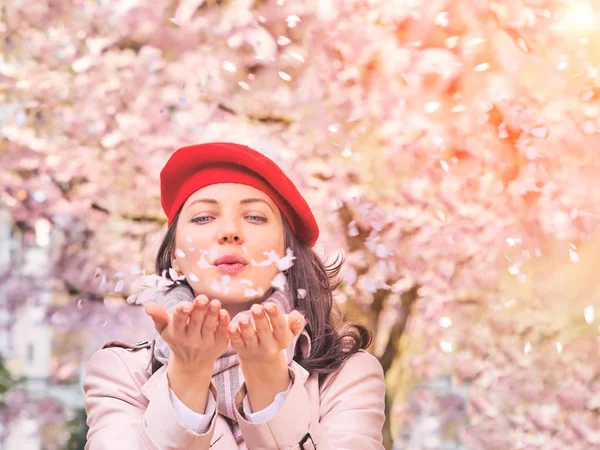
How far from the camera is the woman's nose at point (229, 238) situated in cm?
257

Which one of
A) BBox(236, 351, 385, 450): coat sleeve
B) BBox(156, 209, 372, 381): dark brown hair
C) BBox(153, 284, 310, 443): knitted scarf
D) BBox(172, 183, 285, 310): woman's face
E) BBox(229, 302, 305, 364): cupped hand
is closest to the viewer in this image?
BBox(229, 302, 305, 364): cupped hand

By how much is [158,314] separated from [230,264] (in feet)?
1.81

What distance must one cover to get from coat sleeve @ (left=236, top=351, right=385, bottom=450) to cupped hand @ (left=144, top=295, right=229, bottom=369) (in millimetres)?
193

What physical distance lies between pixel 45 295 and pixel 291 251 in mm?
3822

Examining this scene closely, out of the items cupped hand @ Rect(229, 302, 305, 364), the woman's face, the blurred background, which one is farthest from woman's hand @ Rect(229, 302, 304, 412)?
the blurred background

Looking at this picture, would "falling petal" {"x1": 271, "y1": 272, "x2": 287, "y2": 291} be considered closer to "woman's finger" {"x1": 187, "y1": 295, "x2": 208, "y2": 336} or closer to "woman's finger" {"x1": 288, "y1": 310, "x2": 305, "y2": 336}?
"woman's finger" {"x1": 288, "y1": 310, "x2": 305, "y2": 336}

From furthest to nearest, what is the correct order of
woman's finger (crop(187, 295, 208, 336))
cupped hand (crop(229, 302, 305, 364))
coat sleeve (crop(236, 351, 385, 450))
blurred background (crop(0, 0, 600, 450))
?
blurred background (crop(0, 0, 600, 450)) < coat sleeve (crop(236, 351, 385, 450)) < cupped hand (crop(229, 302, 305, 364)) < woman's finger (crop(187, 295, 208, 336))

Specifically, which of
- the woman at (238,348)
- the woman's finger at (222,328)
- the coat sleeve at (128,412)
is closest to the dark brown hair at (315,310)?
the woman at (238,348)

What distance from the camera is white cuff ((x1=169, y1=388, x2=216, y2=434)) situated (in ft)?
7.31

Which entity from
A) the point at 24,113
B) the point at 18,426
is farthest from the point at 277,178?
the point at 18,426

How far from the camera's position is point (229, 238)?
258 cm

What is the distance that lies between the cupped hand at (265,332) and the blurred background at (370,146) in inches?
105

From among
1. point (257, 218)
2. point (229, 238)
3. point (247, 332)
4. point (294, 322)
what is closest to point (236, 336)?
point (247, 332)

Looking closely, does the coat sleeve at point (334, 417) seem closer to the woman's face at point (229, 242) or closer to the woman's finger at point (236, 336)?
the woman's finger at point (236, 336)
